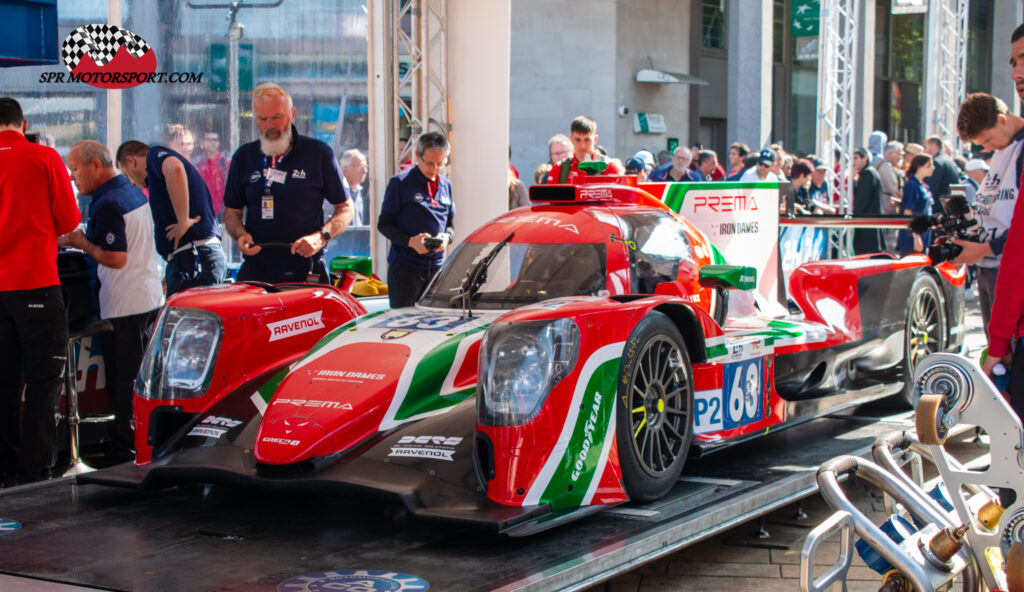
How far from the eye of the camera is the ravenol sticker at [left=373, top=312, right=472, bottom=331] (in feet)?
15.6

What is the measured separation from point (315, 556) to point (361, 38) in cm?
704

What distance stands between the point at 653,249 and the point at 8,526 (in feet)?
9.81

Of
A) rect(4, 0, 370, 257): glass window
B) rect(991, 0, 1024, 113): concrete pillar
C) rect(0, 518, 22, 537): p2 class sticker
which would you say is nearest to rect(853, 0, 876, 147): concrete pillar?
rect(991, 0, 1024, 113): concrete pillar

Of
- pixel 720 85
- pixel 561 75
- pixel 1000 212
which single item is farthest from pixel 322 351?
pixel 720 85

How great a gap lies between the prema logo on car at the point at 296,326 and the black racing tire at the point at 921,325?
3456 mm

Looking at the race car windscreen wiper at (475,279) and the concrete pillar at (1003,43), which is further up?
the concrete pillar at (1003,43)

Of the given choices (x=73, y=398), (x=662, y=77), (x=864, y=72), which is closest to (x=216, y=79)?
(x=73, y=398)

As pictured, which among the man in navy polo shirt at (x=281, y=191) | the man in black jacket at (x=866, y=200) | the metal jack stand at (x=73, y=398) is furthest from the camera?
the man in black jacket at (x=866, y=200)

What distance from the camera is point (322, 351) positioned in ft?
15.3

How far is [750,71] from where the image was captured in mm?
23891

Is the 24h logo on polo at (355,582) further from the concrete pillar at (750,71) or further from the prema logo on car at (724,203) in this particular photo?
the concrete pillar at (750,71)

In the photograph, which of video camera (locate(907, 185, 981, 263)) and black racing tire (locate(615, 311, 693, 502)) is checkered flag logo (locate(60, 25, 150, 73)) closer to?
black racing tire (locate(615, 311, 693, 502))

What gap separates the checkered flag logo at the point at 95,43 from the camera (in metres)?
8.77

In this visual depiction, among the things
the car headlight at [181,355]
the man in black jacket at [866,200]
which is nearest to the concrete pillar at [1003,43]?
the man in black jacket at [866,200]
